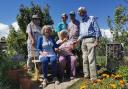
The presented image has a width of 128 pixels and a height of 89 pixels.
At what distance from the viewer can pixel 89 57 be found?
9750 mm

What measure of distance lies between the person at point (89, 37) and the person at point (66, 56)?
0.34 meters

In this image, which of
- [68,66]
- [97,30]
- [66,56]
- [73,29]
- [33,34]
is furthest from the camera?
[33,34]

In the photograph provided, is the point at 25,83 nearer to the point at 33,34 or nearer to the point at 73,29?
the point at 33,34

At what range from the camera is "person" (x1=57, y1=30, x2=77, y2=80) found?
9906 millimetres

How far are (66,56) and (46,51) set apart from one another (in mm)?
568

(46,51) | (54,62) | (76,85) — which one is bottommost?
(76,85)

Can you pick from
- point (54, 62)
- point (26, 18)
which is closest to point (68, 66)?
point (54, 62)

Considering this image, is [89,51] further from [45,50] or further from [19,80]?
[19,80]

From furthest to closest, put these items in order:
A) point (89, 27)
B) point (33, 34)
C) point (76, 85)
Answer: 1. point (33, 34)
2. point (89, 27)
3. point (76, 85)

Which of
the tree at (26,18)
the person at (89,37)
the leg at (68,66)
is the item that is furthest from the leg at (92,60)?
the tree at (26,18)

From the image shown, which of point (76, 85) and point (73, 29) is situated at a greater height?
point (73, 29)

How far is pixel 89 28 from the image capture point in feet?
32.2

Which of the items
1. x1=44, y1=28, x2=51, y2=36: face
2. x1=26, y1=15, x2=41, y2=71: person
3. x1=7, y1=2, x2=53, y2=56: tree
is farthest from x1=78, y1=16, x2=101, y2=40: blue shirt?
x1=7, y1=2, x2=53, y2=56: tree

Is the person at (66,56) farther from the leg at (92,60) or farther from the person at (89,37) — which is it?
the leg at (92,60)
